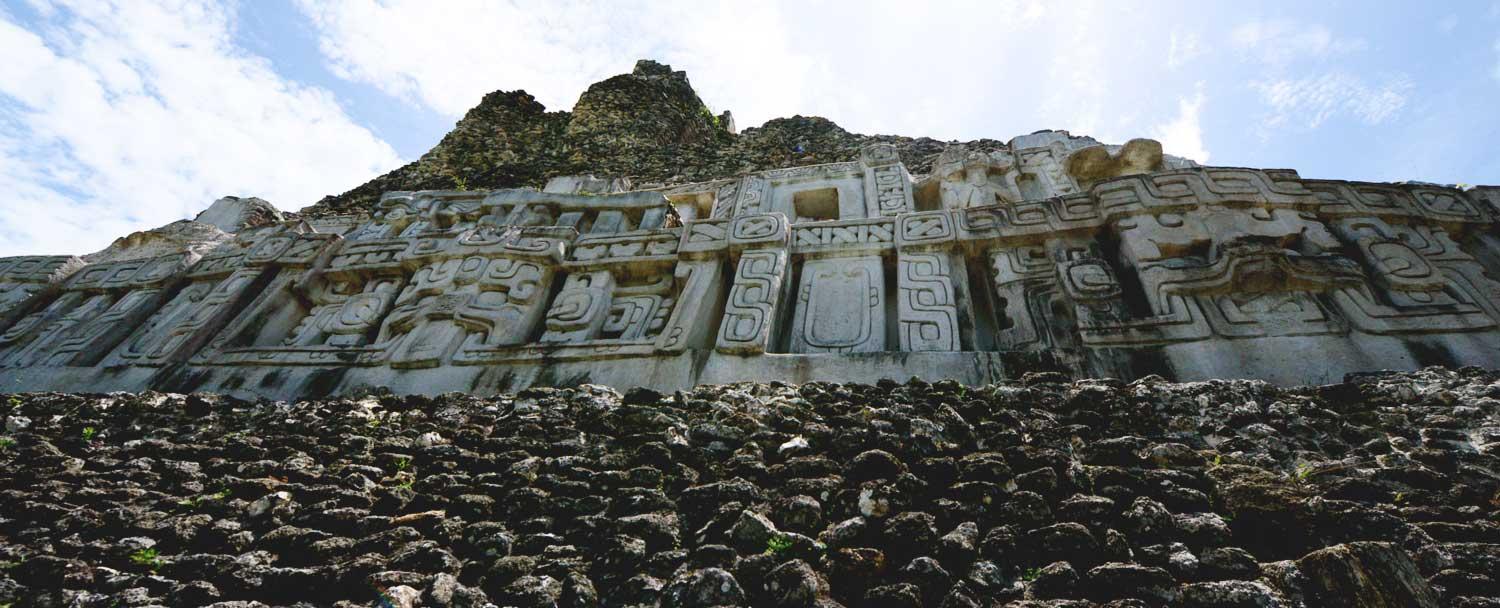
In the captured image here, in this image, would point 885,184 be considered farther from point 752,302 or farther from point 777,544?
point 777,544

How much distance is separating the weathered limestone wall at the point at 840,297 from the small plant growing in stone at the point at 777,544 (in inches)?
73.5

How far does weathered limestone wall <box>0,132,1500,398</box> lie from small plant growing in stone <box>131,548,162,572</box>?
2196mm

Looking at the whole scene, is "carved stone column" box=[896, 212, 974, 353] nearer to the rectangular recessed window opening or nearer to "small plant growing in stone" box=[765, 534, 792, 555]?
the rectangular recessed window opening

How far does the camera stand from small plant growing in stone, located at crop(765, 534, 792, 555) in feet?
5.15

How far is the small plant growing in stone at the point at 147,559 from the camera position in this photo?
1.67 metres

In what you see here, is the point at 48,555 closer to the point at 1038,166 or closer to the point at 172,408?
the point at 172,408

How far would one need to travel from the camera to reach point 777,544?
1591 mm

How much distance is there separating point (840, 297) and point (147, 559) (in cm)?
342

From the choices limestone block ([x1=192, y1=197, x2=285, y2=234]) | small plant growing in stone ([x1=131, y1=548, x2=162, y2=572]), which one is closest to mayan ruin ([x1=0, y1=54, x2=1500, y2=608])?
small plant growing in stone ([x1=131, y1=548, x2=162, y2=572])

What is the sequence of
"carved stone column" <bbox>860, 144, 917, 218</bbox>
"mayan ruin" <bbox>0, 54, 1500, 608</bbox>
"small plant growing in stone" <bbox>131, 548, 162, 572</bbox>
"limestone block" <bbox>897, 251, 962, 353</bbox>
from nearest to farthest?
"mayan ruin" <bbox>0, 54, 1500, 608</bbox> < "small plant growing in stone" <bbox>131, 548, 162, 572</bbox> < "limestone block" <bbox>897, 251, 962, 353</bbox> < "carved stone column" <bbox>860, 144, 917, 218</bbox>

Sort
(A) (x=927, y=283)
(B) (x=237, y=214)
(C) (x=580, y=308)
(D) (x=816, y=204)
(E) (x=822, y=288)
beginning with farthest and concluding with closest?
(B) (x=237, y=214) < (D) (x=816, y=204) < (C) (x=580, y=308) < (E) (x=822, y=288) < (A) (x=927, y=283)

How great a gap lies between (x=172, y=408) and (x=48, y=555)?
5.86 ft

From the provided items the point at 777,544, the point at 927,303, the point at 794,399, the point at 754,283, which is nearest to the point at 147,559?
the point at 777,544

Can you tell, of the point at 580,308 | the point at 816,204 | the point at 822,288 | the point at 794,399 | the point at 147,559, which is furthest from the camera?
the point at 816,204
